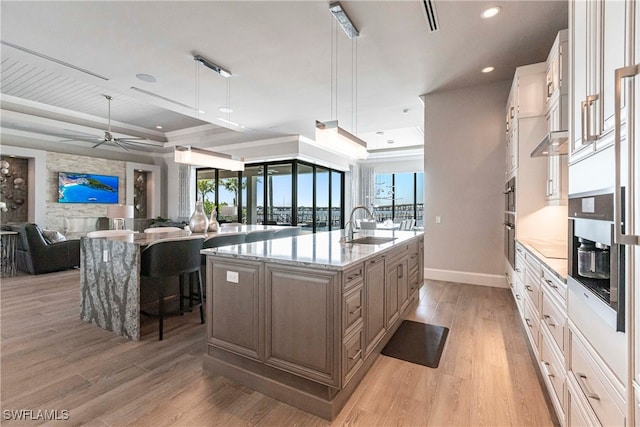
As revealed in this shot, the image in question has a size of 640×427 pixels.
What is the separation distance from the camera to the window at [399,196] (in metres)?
10.3

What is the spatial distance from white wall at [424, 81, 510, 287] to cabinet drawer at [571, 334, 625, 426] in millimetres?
3397

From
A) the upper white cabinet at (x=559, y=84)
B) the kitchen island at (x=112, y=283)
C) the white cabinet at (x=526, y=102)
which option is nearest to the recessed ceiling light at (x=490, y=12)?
the upper white cabinet at (x=559, y=84)

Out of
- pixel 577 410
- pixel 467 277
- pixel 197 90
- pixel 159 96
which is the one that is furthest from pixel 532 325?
pixel 159 96

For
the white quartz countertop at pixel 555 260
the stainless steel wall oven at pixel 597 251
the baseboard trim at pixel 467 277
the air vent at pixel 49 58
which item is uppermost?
the air vent at pixel 49 58

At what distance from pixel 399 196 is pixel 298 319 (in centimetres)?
938

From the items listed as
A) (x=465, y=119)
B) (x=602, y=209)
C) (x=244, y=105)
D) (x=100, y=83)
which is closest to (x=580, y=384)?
(x=602, y=209)

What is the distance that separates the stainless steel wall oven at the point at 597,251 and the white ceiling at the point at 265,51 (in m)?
2.34

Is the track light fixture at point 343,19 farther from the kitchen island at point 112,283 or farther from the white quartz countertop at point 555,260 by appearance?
the kitchen island at point 112,283

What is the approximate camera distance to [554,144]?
228cm

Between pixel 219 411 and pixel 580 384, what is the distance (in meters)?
1.88

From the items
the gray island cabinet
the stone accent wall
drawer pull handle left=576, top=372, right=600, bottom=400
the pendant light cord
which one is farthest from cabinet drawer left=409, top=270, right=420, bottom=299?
the stone accent wall

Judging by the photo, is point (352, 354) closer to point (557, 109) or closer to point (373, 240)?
point (373, 240)

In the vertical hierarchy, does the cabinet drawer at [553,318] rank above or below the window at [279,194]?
below

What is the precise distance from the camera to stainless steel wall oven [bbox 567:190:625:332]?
937mm
